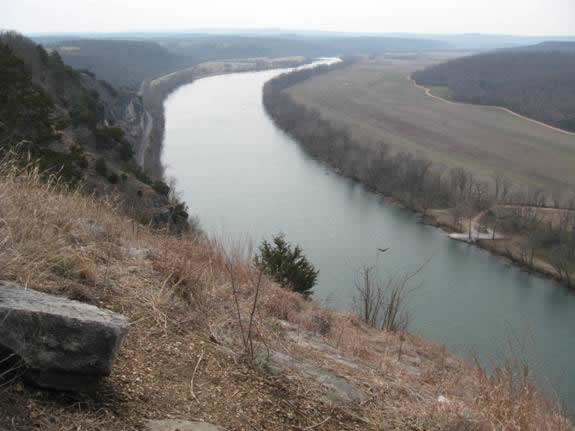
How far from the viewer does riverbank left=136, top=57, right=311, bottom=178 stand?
30.6 metres

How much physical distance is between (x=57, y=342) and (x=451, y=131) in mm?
44211

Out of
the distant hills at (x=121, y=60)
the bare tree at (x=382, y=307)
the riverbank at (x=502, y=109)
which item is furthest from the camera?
the distant hills at (x=121, y=60)

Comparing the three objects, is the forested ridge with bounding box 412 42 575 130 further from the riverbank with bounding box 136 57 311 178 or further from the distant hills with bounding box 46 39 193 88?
the distant hills with bounding box 46 39 193 88

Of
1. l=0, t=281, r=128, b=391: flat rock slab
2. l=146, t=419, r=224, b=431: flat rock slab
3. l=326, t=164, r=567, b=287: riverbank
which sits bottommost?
l=326, t=164, r=567, b=287: riverbank

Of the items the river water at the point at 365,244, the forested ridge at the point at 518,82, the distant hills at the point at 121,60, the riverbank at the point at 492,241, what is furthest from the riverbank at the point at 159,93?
the forested ridge at the point at 518,82

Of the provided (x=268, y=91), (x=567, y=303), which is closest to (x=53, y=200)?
(x=567, y=303)

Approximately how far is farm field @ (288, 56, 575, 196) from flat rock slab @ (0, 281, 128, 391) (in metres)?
30.8

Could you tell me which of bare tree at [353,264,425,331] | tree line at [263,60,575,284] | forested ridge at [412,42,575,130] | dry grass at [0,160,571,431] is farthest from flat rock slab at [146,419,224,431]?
forested ridge at [412,42,575,130]

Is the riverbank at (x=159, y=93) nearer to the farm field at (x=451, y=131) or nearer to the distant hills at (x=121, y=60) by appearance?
the distant hills at (x=121, y=60)

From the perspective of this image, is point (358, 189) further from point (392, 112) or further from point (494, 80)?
point (494, 80)

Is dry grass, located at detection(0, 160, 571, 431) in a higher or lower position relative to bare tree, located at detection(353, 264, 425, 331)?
higher

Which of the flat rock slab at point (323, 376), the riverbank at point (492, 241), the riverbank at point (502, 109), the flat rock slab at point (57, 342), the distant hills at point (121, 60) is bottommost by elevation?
the riverbank at point (492, 241)

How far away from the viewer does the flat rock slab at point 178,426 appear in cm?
181

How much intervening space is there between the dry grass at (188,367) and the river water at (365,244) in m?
4.15
